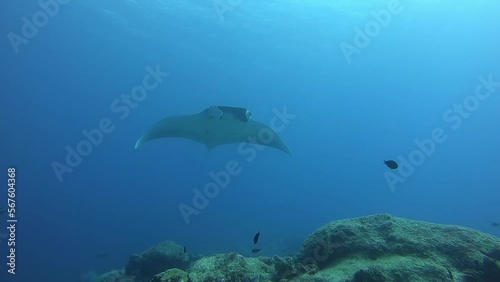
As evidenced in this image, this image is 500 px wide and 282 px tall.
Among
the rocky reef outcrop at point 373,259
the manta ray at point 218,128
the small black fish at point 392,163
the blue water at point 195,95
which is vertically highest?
the blue water at point 195,95

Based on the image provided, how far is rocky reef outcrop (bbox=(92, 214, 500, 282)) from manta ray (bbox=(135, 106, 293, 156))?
531 cm

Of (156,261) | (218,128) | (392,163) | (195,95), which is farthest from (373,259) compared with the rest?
(195,95)

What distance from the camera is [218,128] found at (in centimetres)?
1120

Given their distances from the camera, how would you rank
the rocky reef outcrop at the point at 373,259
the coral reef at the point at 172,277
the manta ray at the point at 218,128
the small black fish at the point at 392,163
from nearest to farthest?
the coral reef at the point at 172,277, the rocky reef outcrop at the point at 373,259, the small black fish at the point at 392,163, the manta ray at the point at 218,128

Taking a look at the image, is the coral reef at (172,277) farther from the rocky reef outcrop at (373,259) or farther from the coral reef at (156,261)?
the coral reef at (156,261)

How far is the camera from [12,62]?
44.9m

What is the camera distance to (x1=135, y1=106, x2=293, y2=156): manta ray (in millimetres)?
10131

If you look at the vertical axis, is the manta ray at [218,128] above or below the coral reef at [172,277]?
above

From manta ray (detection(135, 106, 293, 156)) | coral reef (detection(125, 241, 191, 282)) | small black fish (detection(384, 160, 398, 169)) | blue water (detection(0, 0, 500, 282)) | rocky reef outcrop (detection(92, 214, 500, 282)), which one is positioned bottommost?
rocky reef outcrop (detection(92, 214, 500, 282))

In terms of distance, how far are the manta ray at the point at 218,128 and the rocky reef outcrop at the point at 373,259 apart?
17.4 ft

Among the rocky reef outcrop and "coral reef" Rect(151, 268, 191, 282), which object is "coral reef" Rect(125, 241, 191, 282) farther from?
"coral reef" Rect(151, 268, 191, 282)

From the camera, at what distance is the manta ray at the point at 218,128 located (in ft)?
33.2

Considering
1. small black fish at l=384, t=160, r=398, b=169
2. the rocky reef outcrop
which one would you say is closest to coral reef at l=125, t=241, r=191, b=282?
the rocky reef outcrop

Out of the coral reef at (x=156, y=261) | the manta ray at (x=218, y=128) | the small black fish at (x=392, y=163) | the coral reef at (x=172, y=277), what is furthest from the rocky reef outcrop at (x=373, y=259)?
the coral reef at (x=156, y=261)
